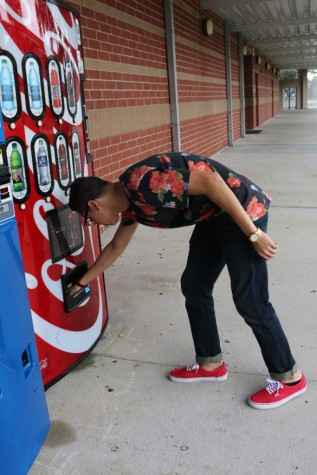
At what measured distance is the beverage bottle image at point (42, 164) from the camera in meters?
2.26

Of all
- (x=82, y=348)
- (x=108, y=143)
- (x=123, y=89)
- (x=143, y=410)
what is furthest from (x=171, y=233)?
(x=143, y=410)

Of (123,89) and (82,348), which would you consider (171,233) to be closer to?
(123,89)

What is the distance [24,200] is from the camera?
2189 mm

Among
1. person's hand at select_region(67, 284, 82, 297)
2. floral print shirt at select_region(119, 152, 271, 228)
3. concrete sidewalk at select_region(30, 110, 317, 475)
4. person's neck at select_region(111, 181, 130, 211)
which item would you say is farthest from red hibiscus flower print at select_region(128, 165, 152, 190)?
concrete sidewalk at select_region(30, 110, 317, 475)

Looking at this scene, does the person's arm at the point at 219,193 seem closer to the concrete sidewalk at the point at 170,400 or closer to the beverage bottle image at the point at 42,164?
the beverage bottle image at the point at 42,164

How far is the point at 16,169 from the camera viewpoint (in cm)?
212

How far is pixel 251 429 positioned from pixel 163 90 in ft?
21.4

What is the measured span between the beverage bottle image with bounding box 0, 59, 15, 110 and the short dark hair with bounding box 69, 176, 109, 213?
45cm

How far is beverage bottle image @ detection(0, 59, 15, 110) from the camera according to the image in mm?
1979

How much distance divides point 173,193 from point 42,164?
0.75 metres

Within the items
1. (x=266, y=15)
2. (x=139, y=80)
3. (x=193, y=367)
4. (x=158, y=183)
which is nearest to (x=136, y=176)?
(x=158, y=183)

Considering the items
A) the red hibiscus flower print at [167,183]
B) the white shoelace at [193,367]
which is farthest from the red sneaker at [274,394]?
the red hibiscus flower print at [167,183]

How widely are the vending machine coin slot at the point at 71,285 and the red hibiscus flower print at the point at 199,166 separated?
0.96 metres

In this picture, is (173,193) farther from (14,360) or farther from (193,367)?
(193,367)
